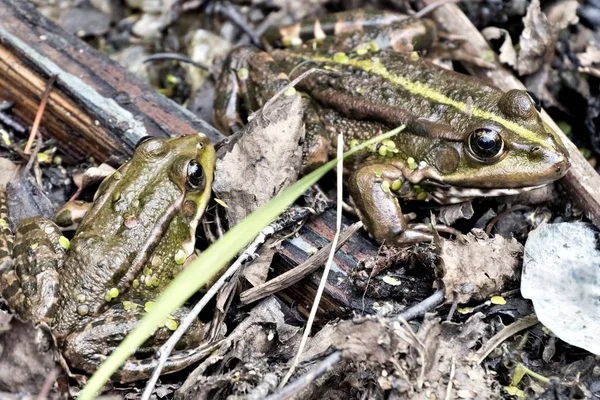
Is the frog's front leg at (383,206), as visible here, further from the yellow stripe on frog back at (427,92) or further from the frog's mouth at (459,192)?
the yellow stripe on frog back at (427,92)

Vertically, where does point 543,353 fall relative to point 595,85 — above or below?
below

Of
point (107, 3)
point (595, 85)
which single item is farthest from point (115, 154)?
point (595, 85)

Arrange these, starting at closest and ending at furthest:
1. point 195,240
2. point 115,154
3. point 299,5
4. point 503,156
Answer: point 503,156
point 195,240
point 115,154
point 299,5

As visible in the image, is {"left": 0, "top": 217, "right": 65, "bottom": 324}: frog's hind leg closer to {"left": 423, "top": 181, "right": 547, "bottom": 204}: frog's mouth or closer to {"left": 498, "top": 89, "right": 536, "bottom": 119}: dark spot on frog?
{"left": 423, "top": 181, "right": 547, "bottom": 204}: frog's mouth

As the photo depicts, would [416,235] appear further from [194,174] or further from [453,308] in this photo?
[194,174]

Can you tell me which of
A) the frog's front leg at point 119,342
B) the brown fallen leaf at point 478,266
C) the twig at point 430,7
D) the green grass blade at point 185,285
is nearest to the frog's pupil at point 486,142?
the brown fallen leaf at point 478,266

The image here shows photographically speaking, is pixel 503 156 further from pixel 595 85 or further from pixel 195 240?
pixel 195 240

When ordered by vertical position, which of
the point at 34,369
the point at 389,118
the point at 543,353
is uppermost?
the point at 389,118
